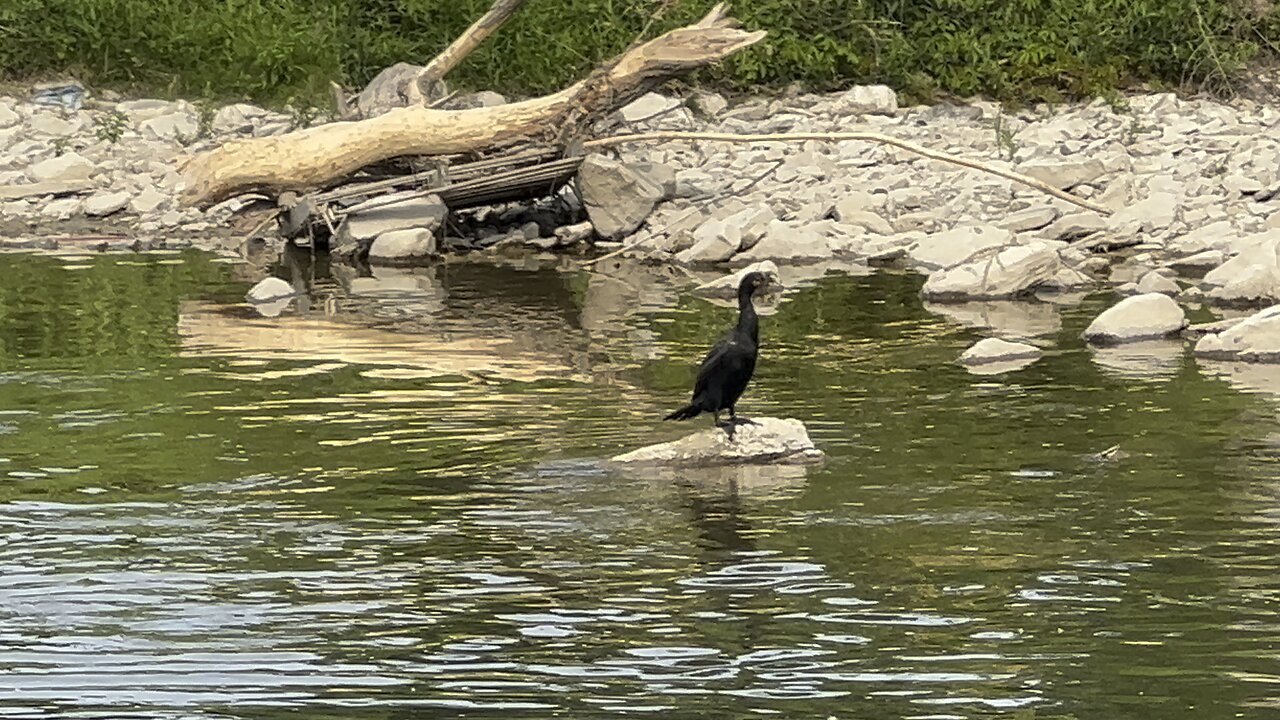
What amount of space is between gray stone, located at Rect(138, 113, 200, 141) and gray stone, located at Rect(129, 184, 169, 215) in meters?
1.86

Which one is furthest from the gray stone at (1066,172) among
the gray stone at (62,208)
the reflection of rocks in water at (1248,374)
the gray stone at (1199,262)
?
the gray stone at (62,208)

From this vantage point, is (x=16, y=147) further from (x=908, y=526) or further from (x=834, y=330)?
(x=908, y=526)

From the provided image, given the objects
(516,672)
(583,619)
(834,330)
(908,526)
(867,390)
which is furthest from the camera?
(834,330)

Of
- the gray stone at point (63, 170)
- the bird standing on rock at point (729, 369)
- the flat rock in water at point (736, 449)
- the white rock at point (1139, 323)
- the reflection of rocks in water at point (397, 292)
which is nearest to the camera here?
the bird standing on rock at point (729, 369)

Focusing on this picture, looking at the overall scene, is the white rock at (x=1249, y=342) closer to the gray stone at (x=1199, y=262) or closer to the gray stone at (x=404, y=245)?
the gray stone at (x=1199, y=262)

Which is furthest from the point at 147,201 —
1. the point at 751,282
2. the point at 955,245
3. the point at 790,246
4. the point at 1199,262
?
the point at 751,282

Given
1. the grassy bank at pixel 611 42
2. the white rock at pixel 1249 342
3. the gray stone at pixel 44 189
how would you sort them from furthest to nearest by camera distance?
the grassy bank at pixel 611 42 < the gray stone at pixel 44 189 < the white rock at pixel 1249 342

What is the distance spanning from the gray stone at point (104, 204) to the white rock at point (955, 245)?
781 centimetres

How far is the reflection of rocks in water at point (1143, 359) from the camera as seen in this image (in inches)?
497

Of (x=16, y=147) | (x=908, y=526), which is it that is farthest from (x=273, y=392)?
(x=16, y=147)

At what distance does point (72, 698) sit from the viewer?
21.7 feet

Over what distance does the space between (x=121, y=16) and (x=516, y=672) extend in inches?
806

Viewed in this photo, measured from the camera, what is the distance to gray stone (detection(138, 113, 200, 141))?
2409 cm

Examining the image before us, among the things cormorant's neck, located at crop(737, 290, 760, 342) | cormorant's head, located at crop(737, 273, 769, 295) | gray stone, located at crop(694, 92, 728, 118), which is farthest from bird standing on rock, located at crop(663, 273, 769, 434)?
gray stone, located at crop(694, 92, 728, 118)
